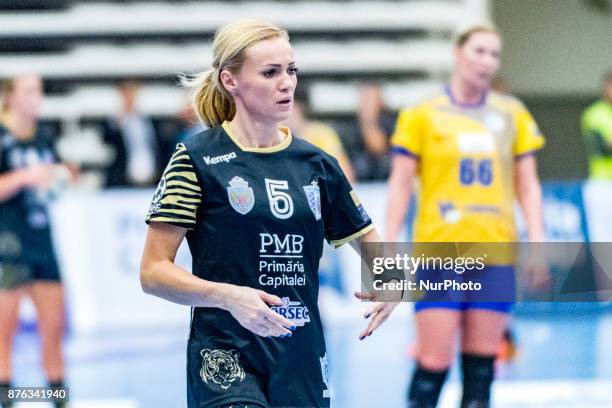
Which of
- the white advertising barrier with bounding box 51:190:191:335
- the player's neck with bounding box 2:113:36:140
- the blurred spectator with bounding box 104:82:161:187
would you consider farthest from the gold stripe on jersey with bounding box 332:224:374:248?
the blurred spectator with bounding box 104:82:161:187

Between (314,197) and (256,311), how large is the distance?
534 mm

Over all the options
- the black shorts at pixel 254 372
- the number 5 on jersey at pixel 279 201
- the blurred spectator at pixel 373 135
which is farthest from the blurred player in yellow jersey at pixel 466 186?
the blurred spectator at pixel 373 135

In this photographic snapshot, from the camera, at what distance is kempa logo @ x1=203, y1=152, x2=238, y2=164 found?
3.72 m

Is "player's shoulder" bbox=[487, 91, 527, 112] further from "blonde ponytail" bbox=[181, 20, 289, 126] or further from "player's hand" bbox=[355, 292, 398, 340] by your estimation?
"player's hand" bbox=[355, 292, 398, 340]

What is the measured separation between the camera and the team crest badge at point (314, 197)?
3.77 meters

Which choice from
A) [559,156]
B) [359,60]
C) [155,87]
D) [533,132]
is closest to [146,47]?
[155,87]

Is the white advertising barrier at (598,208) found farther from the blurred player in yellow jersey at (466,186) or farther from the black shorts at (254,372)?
the black shorts at (254,372)

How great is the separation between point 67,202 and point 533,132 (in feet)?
17.2

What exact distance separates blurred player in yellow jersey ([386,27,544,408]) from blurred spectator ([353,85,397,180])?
19.1ft

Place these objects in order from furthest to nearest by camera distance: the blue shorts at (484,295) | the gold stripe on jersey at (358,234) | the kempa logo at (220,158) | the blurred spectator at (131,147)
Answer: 1. the blurred spectator at (131,147)
2. the blue shorts at (484,295)
3. the gold stripe on jersey at (358,234)
4. the kempa logo at (220,158)

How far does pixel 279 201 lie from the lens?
373 cm

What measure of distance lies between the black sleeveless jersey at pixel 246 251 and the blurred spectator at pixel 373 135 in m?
8.20

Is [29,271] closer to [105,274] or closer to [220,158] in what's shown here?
[105,274]

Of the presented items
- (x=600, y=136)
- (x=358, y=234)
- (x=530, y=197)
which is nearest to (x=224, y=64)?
(x=358, y=234)
